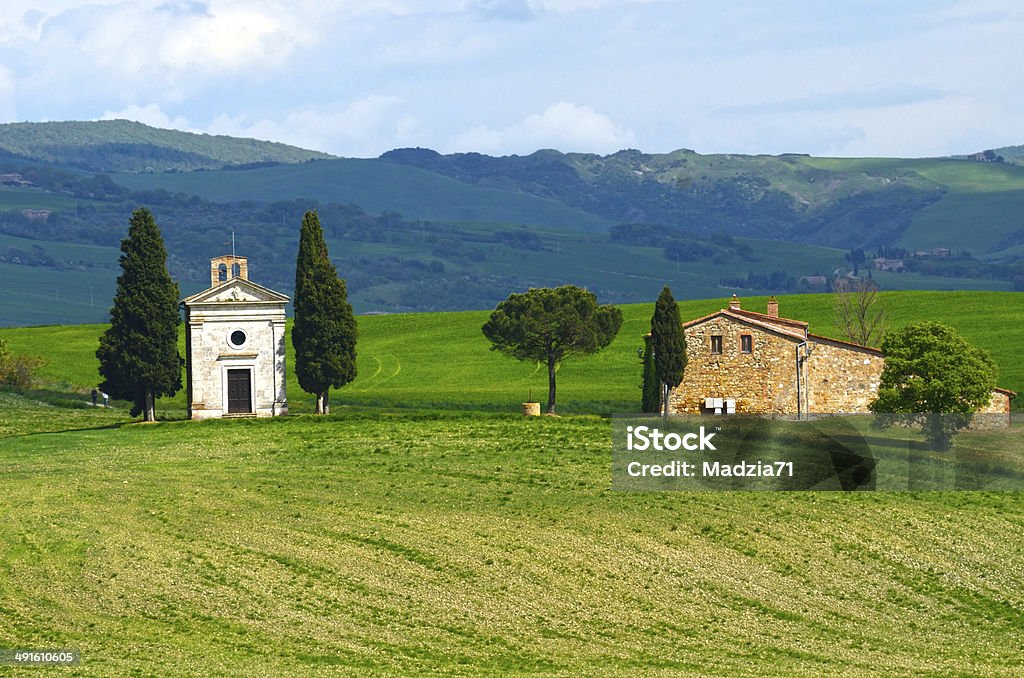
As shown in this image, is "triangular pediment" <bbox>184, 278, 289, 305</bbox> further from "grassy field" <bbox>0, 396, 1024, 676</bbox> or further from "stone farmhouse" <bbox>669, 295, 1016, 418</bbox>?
"stone farmhouse" <bbox>669, 295, 1016, 418</bbox>

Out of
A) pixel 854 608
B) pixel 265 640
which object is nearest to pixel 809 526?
pixel 854 608

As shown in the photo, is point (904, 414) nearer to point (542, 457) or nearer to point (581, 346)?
point (542, 457)

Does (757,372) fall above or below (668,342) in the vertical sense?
below

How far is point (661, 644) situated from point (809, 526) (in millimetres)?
14796

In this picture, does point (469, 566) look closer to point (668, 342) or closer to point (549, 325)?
point (668, 342)

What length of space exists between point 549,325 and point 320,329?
652 inches

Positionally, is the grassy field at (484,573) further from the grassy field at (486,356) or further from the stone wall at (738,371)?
the grassy field at (486,356)

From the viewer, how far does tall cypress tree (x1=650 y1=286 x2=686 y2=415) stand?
89.5 metres

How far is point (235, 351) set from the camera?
292ft

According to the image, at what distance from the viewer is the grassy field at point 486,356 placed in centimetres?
11506

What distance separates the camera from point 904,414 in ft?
260

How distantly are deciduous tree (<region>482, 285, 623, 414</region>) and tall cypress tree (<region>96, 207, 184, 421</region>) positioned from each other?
21.2 m

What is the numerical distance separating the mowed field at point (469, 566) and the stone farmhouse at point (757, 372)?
61.7 feet

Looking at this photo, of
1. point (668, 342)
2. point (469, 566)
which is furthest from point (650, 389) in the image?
point (469, 566)
